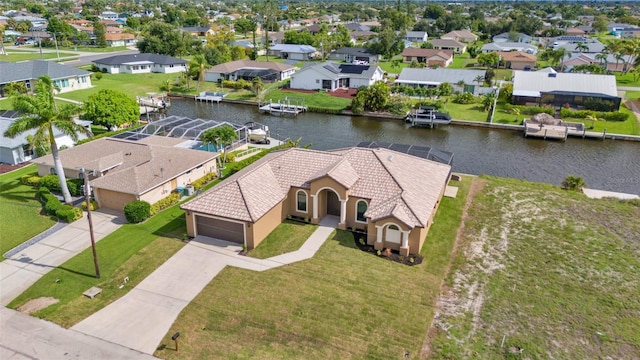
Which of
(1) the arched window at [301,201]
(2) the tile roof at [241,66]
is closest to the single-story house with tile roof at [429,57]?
(2) the tile roof at [241,66]

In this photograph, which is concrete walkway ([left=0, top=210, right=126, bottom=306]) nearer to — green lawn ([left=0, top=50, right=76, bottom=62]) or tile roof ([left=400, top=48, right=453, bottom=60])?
tile roof ([left=400, top=48, right=453, bottom=60])

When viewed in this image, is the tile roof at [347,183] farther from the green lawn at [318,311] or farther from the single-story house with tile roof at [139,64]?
the single-story house with tile roof at [139,64]

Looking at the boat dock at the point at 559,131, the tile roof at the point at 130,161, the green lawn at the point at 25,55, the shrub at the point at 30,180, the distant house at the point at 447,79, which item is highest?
the green lawn at the point at 25,55

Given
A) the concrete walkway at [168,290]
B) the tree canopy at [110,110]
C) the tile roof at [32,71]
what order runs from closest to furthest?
the concrete walkway at [168,290] < the tree canopy at [110,110] < the tile roof at [32,71]

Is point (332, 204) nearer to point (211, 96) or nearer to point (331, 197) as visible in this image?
point (331, 197)

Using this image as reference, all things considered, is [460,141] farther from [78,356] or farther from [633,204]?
[78,356]

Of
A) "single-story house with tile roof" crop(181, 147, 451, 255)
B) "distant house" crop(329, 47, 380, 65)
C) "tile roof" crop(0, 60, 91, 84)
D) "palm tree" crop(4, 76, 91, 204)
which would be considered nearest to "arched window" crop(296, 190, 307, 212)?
"single-story house with tile roof" crop(181, 147, 451, 255)
